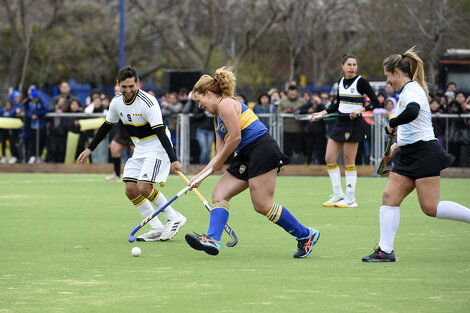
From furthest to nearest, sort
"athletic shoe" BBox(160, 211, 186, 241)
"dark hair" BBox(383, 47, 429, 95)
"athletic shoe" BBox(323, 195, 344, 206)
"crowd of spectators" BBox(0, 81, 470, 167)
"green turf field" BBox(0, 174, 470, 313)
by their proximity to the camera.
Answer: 1. "crowd of spectators" BBox(0, 81, 470, 167)
2. "athletic shoe" BBox(323, 195, 344, 206)
3. "athletic shoe" BBox(160, 211, 186, 241)
4. "dark hair" BBox(383, 47, 429, 95)
5. "green turf field" BBox(0, 174, 470, 313)

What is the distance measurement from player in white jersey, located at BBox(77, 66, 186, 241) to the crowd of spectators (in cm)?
1027

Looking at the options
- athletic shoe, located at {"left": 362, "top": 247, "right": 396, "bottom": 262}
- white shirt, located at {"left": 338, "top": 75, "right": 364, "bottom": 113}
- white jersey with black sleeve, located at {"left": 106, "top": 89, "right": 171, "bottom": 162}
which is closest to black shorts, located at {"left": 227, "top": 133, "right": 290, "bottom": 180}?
athletic shoe, located at {"left": 362, "top": 247, "right": 396, "bottom": 262}

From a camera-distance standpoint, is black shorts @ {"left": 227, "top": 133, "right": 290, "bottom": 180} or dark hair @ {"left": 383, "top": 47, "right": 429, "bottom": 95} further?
black shorts @ {"left": 227, "top": 133, "right": 290, "bottom": 180}

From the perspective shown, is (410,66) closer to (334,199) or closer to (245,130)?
(245,130)

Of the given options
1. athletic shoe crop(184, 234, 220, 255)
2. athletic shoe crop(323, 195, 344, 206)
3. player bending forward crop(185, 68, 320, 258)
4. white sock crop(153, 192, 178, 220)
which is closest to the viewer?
athletic shoe crop(184, 234, 220, 255)

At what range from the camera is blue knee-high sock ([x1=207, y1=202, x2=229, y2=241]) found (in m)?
8.12

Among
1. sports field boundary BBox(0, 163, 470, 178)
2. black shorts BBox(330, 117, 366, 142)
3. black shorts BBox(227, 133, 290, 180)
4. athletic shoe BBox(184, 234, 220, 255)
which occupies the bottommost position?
sports field boundary BBox(0, 163, 470, 178)

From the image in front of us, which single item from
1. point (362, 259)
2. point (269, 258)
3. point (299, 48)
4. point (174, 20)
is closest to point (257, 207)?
point (269, 258)

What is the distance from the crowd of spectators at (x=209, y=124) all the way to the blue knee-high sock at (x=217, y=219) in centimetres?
1193

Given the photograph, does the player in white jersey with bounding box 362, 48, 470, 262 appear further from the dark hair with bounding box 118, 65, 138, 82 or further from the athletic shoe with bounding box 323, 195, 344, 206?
the athletic shoe with bounding box 323, 195, 344, 206

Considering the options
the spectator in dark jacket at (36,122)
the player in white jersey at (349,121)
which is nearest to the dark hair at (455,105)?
the player in white jersey at (349,121)

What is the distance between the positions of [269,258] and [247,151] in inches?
39.5

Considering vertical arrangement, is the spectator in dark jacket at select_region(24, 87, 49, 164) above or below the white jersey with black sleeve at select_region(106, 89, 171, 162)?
below

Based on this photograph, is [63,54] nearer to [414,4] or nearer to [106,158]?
[414,4]
